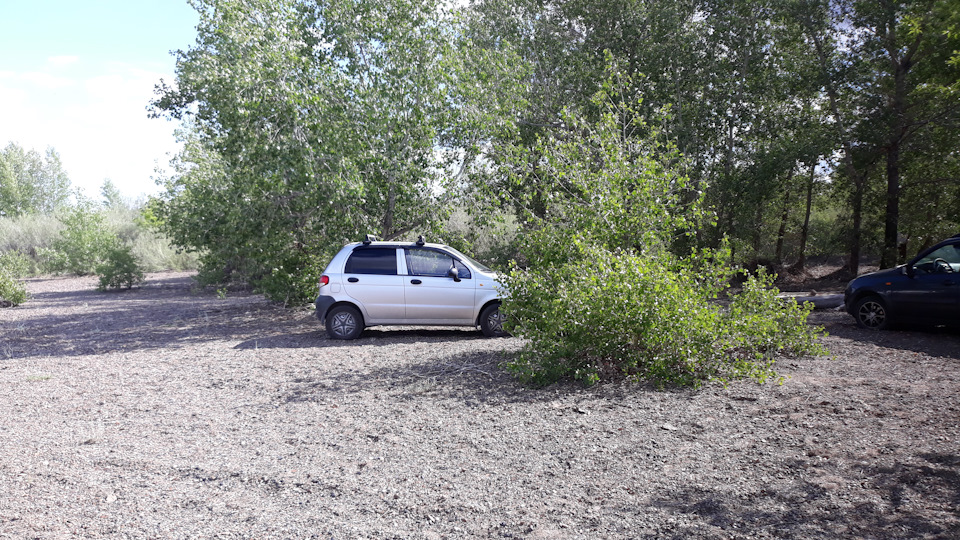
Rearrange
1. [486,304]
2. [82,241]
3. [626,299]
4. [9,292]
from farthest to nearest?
1. [82,241]
2. [9,292]
3. [486,304]
4. [626,299]

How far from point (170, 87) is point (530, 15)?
11.9 metres

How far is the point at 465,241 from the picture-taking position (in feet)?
47.1

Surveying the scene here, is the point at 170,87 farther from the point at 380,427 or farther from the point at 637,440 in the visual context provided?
the point at 637,440

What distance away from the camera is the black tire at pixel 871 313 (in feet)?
34.9

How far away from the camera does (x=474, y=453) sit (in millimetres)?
5129

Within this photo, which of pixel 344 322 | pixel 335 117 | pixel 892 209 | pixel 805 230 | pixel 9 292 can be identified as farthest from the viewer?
pixel 805 230

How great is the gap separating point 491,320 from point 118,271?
73.7 ft

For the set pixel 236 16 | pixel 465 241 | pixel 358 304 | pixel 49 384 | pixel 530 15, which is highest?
pixel 530 15

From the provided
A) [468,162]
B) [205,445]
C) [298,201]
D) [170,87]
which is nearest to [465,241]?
[468,162]

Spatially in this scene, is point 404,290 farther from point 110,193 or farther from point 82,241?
point 110,193

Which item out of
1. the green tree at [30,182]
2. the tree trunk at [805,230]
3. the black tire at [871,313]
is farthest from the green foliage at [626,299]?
the green tree at [30,182]

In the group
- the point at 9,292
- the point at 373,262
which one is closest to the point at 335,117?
the point at 373,262

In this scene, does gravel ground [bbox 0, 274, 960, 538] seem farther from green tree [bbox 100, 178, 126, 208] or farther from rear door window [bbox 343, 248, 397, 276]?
green tree [bbox 100, 178, 126, 208]

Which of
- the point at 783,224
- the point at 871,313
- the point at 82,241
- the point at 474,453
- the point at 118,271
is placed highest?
the point at 783,224
